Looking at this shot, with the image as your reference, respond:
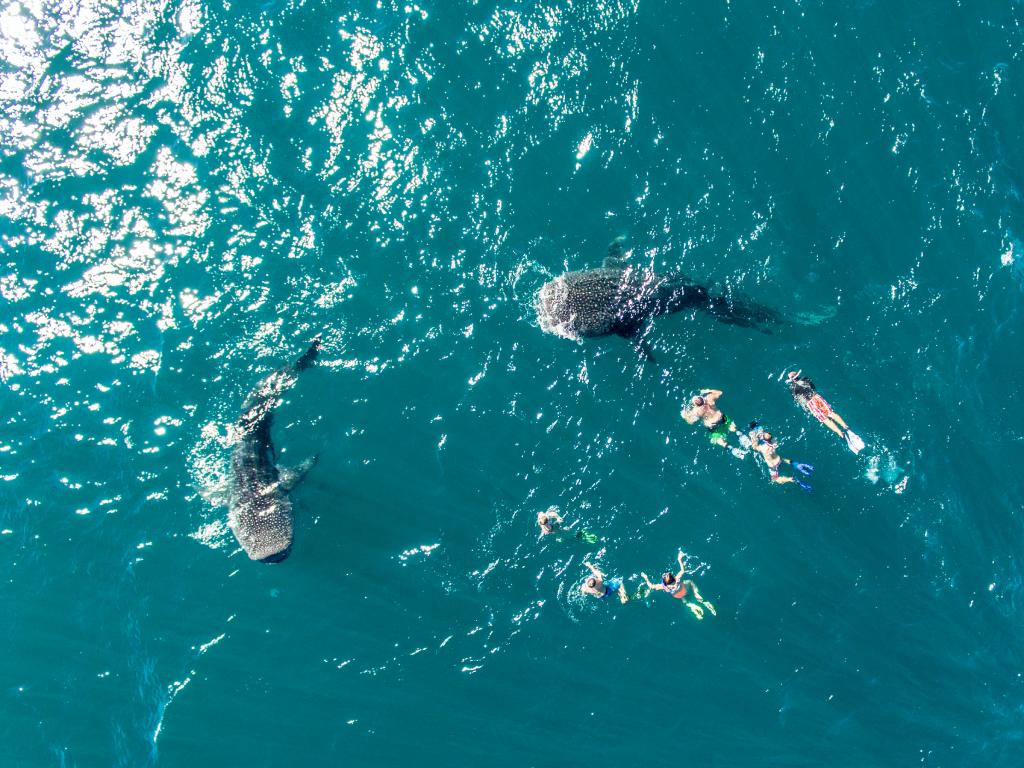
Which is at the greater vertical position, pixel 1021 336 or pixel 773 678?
pixel 1021 336

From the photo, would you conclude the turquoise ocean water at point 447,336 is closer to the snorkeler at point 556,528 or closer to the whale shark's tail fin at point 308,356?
the whale shark's tail fin at point 308,356

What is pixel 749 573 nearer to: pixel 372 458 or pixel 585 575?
pixel 585 575

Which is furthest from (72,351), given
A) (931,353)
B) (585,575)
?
(931,353)

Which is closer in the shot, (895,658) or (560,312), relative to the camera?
(560,312)

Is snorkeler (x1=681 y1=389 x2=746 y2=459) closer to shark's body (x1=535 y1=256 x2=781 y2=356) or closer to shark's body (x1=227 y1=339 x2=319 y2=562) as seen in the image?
shark's body (x1=535 y1=256 x2=781 y2=356)

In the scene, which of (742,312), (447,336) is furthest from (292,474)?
(742,312)

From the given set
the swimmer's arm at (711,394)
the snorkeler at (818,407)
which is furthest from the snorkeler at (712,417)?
the snorkeler at (818,407)

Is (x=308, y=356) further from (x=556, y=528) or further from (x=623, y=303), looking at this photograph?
(x=623, y=303)
